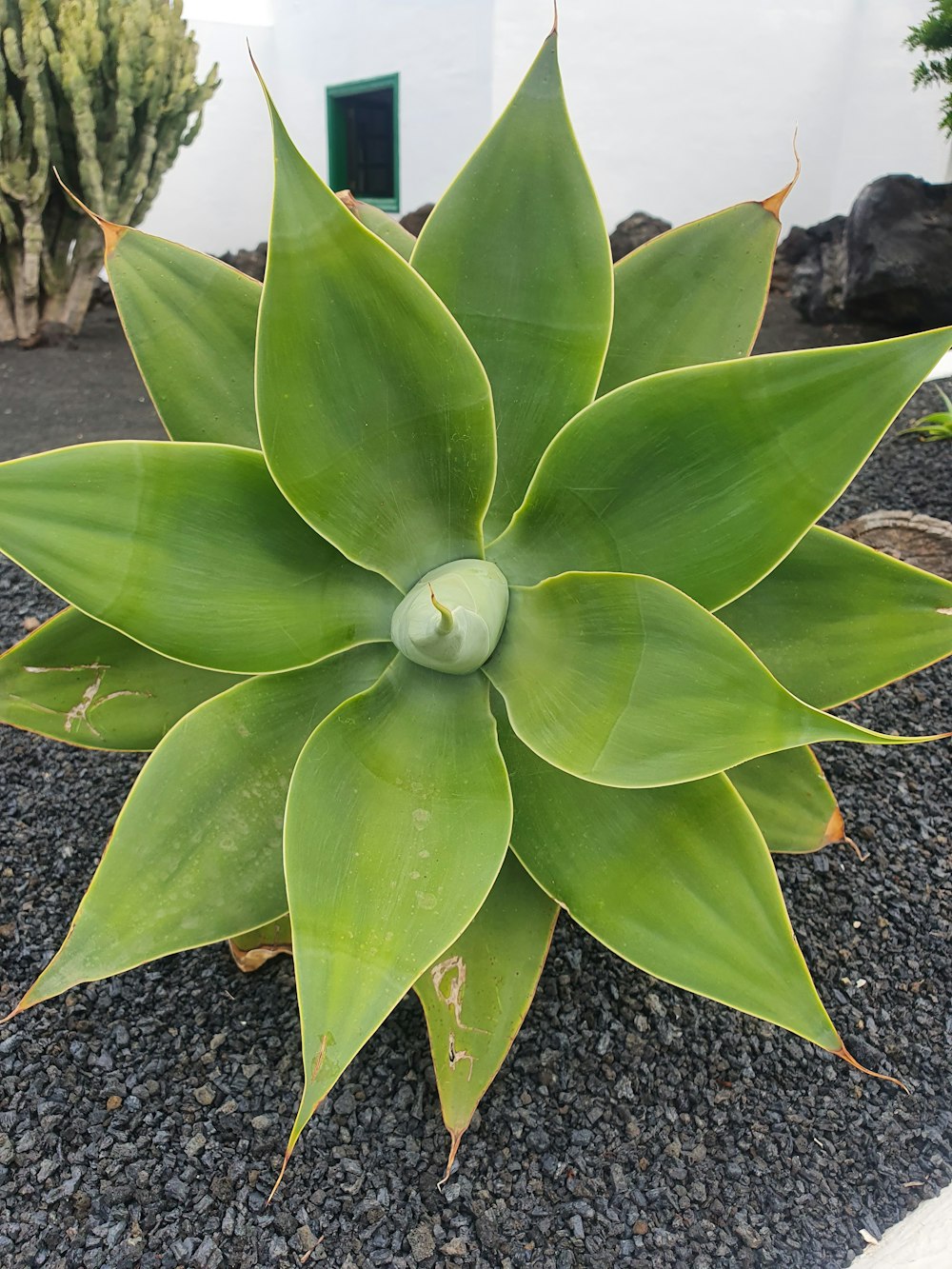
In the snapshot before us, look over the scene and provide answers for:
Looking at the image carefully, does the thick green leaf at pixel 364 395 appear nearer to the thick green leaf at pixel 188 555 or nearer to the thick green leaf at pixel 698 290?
the thick green leaf at pixel 188 555

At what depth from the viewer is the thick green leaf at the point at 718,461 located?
71cm

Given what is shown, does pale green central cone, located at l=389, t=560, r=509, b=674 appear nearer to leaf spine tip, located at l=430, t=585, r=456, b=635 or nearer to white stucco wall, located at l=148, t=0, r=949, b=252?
leaf spine tip, located at l=430, t=585, r=456, b=635

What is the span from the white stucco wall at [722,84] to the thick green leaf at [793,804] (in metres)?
5.09

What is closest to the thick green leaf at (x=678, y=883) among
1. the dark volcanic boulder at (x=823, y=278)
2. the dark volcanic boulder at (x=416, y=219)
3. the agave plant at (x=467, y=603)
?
the agave plant at (x=467, y=603)

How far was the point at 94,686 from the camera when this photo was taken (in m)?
0.94

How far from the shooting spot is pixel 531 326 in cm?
89

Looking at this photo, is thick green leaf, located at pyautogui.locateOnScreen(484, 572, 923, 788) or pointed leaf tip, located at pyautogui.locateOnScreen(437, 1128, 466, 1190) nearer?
thick green leaf, located at pyautogui.locateOnScreen(484, 572, 923, 788)

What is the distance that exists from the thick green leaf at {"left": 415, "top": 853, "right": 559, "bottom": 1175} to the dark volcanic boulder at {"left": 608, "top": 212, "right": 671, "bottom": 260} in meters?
5.05

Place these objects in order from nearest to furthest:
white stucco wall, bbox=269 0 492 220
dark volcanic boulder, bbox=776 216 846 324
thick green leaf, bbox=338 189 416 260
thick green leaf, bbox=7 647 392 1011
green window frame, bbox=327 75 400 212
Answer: thick green leaf, bbox=7 647 392 1011, thick green leaf, bbox=338 189 416 260, dark volcanic boulder, bbox=776 216 846 324, white stucco wall, bbox=269 0 492 220, green window frame, bbox=327 75 400 212

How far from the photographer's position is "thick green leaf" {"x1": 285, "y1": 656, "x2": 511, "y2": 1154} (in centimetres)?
69

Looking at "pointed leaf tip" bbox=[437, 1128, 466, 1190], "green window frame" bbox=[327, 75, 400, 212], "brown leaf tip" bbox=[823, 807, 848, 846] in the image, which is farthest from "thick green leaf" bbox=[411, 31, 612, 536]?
"green window frame" bbox=[327, 75, 400, 212]

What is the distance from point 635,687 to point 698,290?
1.44ft

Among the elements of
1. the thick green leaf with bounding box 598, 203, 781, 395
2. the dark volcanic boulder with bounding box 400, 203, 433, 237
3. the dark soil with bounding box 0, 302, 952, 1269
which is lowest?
the dark soil with bounding box 0, 302, 952, 1269

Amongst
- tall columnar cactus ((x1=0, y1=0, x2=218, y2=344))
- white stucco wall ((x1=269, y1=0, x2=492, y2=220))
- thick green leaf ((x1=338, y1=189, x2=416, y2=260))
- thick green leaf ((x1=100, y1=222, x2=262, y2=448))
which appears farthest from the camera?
white stucco wall ((x1=269, y1=0, x2=492, y2=220))
